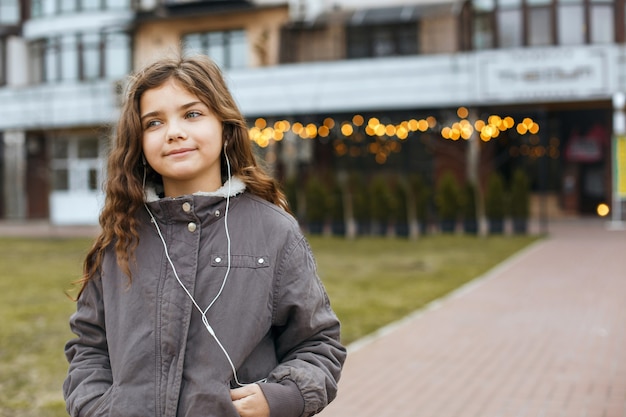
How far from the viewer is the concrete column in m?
33.3

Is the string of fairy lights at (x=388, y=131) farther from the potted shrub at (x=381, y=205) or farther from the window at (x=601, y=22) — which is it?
the potted shrub at (x=381, y=205)

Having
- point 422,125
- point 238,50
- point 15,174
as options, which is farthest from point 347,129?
point 15,174

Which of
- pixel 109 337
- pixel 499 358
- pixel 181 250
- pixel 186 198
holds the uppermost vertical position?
pixel 186 198

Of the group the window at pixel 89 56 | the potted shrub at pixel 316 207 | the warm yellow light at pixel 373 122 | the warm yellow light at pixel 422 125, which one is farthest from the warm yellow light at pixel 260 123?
the window at pixel 89 56

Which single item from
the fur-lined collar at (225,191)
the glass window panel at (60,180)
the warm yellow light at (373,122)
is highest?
the warm yellow light at (373,122)

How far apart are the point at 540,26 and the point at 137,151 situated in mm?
24759

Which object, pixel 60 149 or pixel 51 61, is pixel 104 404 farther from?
pixel 60 149

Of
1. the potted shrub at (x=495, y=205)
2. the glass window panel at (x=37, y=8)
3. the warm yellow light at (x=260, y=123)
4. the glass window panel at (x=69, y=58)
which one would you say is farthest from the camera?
the glass window panel at (x=37, y=8)

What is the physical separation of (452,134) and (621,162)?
6.62 meters

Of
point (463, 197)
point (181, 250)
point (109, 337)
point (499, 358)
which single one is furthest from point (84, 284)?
point (463, 197)

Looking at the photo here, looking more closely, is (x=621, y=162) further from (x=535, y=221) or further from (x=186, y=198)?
(x=186, y=198)

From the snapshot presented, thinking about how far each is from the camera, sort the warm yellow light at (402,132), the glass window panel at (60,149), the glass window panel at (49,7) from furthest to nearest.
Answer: the glass window panel at (60,149) → the glass window panel at (49,7) → the warm yellow light at (402,132)

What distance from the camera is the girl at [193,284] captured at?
1.92 meters

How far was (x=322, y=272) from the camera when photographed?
13914 mm
